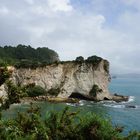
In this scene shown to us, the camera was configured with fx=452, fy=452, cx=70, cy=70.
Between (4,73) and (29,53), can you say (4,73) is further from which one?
(29,53)

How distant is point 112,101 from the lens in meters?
102

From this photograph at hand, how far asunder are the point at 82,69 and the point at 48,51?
2319 inches

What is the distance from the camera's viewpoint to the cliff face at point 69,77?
9844cm

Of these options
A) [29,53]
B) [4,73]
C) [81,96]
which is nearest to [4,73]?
[4,73]

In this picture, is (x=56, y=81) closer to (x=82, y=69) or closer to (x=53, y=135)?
(x=82, y=69)

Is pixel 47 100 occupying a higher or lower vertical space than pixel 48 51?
lower

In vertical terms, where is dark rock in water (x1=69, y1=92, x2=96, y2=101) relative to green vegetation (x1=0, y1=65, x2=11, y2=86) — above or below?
below

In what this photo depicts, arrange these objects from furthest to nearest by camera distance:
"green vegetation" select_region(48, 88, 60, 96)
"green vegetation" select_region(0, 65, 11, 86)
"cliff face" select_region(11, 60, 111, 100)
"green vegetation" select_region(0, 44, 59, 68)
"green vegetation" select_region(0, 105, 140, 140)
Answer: "green vegetation" select_region(0, 44, 59, 68) < "cliff face" select_region(11, 60, 111, 100) < "green vegetation" select_region(48, 88, 60, 96) < "green vegetation" select_region(0, 105, 140, 140) < "green vegetation" select_region(0, 65, 11, 86)

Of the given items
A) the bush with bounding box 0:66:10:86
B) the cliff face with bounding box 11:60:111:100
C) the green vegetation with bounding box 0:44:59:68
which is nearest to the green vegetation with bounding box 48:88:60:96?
the cliff face with bounding box 11:60:111:100

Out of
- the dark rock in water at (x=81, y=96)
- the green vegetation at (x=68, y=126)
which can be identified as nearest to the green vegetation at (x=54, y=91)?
the dark rock in water at (x=81, y=96)

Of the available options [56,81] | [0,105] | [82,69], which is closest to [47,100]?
[56,81]

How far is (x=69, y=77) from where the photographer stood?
102 meters

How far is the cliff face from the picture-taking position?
98.4 metres

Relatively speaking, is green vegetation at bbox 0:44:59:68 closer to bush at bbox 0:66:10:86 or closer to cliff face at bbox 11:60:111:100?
cliff face at bbox 11:60:111:100
